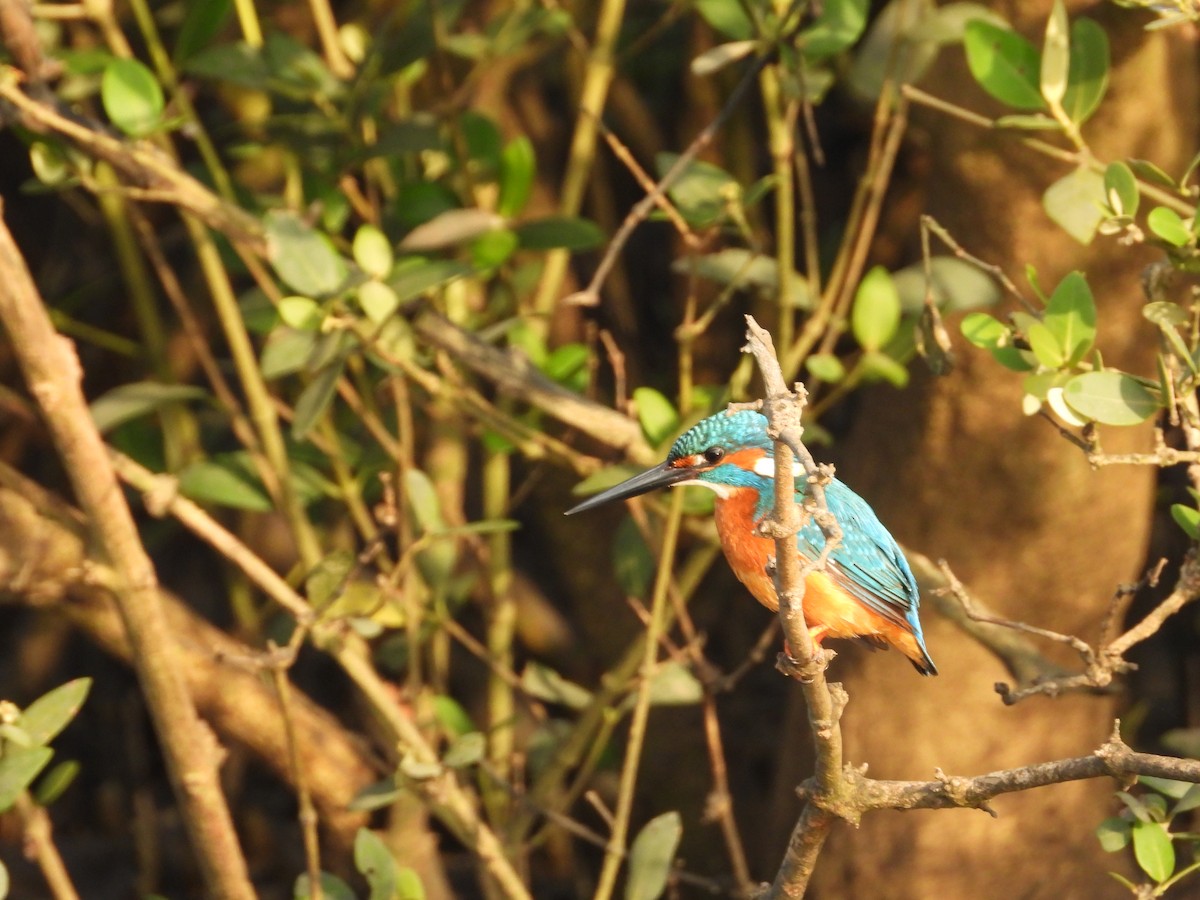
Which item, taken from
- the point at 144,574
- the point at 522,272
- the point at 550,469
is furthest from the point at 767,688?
the point at 144,574

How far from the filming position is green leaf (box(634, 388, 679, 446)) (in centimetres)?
222

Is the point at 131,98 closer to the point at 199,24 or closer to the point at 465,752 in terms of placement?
the point at 199,24

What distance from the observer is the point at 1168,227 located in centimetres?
169

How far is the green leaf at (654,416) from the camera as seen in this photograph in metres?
2.22

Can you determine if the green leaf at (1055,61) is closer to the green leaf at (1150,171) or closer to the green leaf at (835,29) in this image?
the green leaf at (1150,171)

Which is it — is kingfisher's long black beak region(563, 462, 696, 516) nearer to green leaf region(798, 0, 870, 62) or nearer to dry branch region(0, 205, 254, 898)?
dry branch region(0, 205, 254, 898)

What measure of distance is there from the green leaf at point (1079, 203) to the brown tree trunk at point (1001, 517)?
0.51 meters

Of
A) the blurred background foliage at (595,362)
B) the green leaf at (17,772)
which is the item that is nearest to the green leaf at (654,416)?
the blurred background foliage at (595,362)

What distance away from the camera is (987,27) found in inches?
79.3

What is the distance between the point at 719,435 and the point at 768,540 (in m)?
0.15

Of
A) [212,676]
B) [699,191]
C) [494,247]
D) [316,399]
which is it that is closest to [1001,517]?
[699,191]

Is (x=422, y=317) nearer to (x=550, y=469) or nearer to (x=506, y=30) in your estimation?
(x=506, y=30)

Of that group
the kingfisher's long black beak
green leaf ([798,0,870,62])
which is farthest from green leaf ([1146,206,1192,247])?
green leaf ([798,0,870,62])

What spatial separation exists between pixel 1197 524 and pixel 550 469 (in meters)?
1.77
